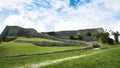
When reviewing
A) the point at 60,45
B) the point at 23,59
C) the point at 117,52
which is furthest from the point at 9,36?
the point at 117,52

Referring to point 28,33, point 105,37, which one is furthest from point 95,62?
point 28,33

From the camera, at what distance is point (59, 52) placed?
49625 mm

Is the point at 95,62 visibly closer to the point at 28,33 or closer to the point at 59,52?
the point at 59,52

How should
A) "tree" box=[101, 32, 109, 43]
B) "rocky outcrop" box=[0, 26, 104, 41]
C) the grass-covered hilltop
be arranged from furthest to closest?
"rocky outcrop" box=[0, 26, 104, 41], "tree" box=[101, 32, 109, 43], the grass-covered hilltop

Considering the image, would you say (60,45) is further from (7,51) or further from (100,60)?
(100,60)

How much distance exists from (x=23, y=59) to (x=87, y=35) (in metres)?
42.1

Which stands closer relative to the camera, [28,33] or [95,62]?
[95,62]

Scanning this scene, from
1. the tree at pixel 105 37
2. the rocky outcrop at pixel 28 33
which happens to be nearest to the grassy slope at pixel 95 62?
the tree at pixel 105 37

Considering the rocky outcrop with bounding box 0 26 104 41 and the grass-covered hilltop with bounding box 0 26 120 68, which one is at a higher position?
the rocky outcrop with bounding box 0 26 104 41

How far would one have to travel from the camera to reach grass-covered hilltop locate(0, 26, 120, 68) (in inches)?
1307

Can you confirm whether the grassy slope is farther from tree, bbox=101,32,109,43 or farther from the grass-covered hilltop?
tree, bbox=101,32,109,43

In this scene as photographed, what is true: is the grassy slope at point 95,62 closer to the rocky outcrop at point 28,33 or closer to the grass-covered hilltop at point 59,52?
the grass-covered hilltop at point 59,52

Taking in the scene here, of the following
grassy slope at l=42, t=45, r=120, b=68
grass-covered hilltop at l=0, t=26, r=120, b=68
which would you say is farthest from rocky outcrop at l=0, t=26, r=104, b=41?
grassy slope at l=42, t=45, r=120, b=68

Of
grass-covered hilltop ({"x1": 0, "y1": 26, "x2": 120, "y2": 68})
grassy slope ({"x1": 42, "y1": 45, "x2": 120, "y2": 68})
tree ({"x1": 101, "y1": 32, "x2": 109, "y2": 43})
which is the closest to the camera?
grassy slope ({"x1": 42, "y1": 45, "x2": 120, "y2": 68})
